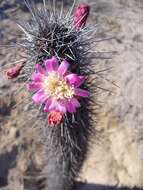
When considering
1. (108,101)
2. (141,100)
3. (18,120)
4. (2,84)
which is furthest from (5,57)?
(141,100)

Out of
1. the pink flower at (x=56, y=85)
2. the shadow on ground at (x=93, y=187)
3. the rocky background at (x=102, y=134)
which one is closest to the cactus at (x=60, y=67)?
the pink flower at (x=56, y=85)

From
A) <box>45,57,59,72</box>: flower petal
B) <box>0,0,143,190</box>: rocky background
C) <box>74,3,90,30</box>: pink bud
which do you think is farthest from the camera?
<box>0,0,143,190</box>: rocky background

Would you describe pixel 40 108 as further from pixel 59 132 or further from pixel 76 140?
pixel 76 140

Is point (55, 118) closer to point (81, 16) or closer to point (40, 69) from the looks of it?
point (40, 69)

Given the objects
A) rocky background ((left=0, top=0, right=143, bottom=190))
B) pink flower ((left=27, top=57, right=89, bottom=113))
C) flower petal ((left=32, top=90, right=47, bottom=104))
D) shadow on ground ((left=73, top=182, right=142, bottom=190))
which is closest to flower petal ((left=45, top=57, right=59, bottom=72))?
pink flower ((left=27, top=57, right=89, bottom=113))

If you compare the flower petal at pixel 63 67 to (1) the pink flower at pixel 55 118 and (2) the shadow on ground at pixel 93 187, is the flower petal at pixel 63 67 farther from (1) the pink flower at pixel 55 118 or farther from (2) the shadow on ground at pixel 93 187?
(2) the shadow on ground at pixel 93 187

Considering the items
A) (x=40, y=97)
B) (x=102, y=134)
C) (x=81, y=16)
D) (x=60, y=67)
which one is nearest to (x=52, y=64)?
(x=60, y=67)

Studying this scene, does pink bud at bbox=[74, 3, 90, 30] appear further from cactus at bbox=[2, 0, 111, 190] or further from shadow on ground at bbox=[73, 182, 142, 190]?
shadow on ground at bbox=[73, 182, 142, 190]

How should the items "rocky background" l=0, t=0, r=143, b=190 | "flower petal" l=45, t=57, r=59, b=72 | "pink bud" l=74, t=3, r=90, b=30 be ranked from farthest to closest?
1. "rocky background" l=0, t=0, r=143, b=190
2. "pink bud" l=74, t=3, r=90, b=30
3. "flower petal" l=45, t=57, r=59, b=72
